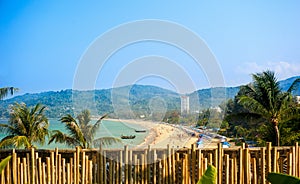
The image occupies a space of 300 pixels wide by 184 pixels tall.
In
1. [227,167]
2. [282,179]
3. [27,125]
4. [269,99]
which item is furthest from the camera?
[269,99]

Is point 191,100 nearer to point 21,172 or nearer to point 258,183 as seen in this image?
point 258,183

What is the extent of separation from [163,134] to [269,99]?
21.6ft

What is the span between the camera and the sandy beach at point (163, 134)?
582 centimetres

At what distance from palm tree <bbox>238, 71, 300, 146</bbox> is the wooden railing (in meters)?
8.52

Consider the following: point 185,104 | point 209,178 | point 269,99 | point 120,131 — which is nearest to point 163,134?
point 185,104

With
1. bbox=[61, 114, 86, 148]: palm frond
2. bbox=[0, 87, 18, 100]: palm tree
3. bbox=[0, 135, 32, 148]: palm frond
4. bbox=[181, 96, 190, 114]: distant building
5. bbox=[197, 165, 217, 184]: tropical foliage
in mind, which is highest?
bbox=[0, 87, 18, 100]: palm tree

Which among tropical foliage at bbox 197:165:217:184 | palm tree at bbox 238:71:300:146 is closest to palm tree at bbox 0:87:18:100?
palm tree at bbox 238:71:300:146

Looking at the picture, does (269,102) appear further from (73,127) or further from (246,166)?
(246,166)

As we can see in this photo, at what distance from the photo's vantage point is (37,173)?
13.4ft

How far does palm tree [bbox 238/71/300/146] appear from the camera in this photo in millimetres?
12359

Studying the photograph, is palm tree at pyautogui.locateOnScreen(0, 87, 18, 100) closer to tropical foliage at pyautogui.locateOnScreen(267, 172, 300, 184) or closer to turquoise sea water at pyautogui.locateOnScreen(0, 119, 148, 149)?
turquoise sea water at pyautogui.locateOnScreen(0, 119, 148, 149)

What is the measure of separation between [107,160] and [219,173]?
1175 millimetres

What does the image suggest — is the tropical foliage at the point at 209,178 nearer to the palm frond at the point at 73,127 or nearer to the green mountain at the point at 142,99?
the green mountain at the point at 142,99

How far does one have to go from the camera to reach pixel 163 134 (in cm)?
682
